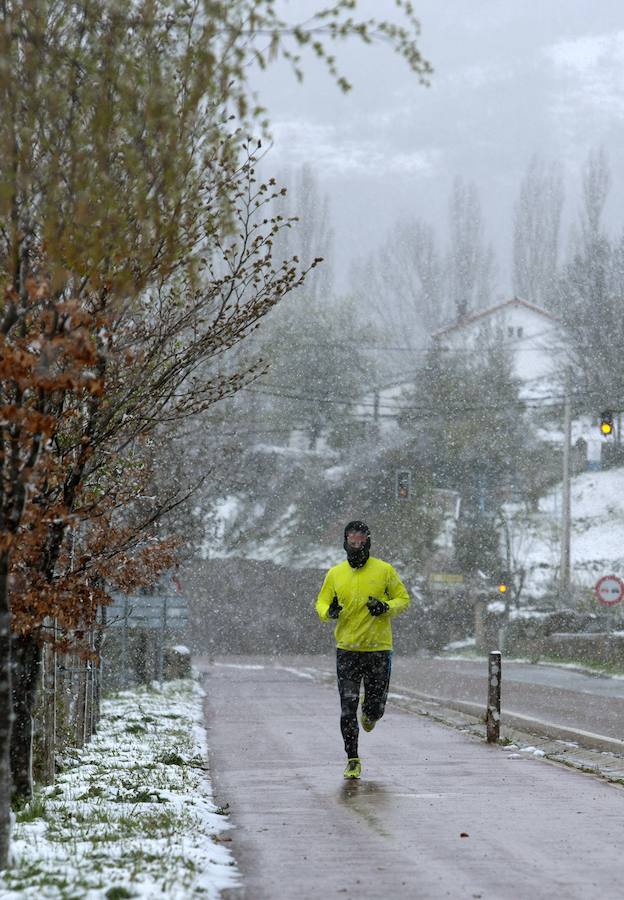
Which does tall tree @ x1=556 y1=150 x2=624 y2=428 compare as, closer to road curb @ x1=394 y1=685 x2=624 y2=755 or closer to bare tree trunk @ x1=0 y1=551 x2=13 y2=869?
road curb @ x1=394 y1=685 x2=624 y2=755

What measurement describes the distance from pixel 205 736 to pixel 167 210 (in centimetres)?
857

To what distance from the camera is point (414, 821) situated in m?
8.22

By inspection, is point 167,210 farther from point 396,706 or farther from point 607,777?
point 396,706

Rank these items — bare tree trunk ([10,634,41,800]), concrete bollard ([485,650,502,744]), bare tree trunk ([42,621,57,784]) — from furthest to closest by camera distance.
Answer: concrete bollard ([485,650,502,744]) < bare tree trunk ([42,621,57,784]) < bare tree trunk ([10,634,41,800])

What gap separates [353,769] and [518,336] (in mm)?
71914

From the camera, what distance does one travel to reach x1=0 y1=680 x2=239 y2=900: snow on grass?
595 centimetres

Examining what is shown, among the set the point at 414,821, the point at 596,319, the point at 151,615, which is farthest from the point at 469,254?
the point at 414,821

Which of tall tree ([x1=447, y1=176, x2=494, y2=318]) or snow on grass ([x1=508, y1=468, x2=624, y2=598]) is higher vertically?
tall tree ([x1=447, y1=176, x2=494, y2=318])

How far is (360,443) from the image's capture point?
208 feet

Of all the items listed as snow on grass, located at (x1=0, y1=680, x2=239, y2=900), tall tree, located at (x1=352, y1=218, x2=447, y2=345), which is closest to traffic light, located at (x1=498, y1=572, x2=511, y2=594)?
snow on grass, located at (x1=0, y1=680, x2=239, y2=900)

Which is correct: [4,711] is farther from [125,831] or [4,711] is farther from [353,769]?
[353,769]

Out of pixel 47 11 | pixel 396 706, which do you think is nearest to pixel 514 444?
pixel 396 706

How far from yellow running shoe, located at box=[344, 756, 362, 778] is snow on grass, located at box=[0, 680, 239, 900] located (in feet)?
3.50

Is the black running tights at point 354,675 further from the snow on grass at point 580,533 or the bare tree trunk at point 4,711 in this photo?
the snow on grass at point 580,533
